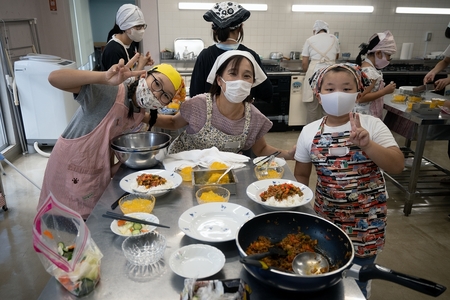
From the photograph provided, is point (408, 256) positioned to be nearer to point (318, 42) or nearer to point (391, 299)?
point (391, 299)

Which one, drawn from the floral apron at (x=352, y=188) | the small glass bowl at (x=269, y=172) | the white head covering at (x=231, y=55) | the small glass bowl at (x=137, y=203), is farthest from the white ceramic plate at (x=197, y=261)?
the white head covering at (x=231, y=55)

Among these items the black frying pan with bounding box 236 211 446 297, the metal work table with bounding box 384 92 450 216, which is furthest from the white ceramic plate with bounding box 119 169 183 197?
the metal work table with bounding box 384 92 450 216

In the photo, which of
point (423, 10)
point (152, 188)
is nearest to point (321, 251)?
point (152, 188)

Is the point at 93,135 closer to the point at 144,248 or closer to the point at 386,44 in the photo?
the point at 144,248

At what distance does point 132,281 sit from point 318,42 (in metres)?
4.88

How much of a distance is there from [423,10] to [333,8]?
1737mm

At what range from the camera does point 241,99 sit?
6.40ft

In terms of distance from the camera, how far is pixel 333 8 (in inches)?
233

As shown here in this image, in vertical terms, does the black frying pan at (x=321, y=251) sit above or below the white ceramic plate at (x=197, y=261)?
above

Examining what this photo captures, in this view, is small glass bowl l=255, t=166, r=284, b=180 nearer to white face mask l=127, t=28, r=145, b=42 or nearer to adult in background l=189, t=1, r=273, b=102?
adult in background l=189, t=1, r=273, b=102

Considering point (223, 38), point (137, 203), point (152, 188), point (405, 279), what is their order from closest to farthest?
point (405, 279) → point (137, 203) → point (152, 188) → point (223, 38)

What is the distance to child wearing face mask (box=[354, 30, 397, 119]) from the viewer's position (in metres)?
3.43

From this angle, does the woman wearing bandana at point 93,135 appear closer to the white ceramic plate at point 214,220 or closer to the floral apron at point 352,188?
the white ceramic plate at point 214,220

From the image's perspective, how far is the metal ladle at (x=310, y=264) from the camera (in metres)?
1.04
